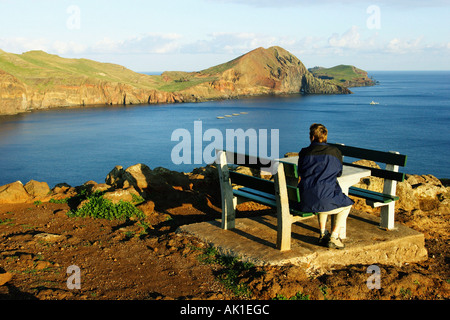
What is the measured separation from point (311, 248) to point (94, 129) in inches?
3461

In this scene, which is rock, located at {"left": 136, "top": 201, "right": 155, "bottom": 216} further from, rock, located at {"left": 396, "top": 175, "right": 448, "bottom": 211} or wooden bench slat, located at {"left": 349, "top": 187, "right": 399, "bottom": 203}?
rock, located at {"left": 396, "top": 175, "right": 448, "bottom": 211}

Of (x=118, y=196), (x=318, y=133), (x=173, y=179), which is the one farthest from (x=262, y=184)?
(x=173, y=179)

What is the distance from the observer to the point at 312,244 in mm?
5633

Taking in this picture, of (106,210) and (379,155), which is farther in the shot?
(106,210)

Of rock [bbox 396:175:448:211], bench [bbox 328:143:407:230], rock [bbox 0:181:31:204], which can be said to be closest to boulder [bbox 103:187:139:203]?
rock [bbox 0:181:31:204]

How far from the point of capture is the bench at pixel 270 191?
5.20 metres

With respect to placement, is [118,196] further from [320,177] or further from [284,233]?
[320,177]

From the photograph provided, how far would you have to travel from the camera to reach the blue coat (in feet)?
17.0

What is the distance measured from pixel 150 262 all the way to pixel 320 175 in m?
2.61

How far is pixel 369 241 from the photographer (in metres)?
5.79

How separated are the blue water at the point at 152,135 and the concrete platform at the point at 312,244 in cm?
4173

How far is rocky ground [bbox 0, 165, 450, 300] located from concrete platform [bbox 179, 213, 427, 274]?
7.3 inches
